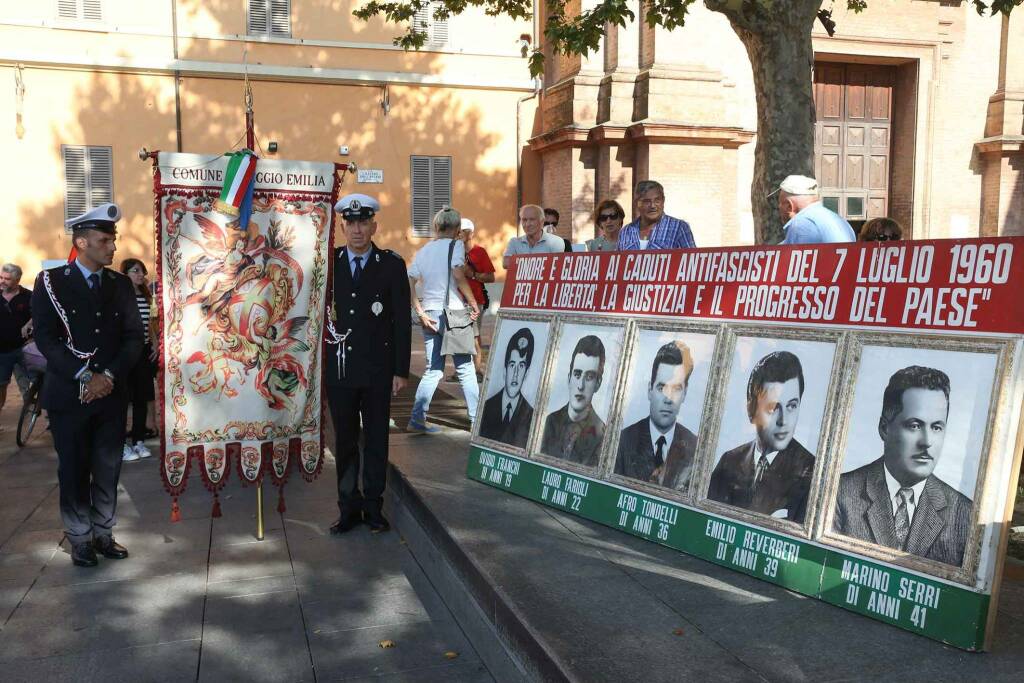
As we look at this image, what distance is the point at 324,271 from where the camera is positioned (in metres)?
6.10

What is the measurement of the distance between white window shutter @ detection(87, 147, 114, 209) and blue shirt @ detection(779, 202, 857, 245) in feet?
57.5

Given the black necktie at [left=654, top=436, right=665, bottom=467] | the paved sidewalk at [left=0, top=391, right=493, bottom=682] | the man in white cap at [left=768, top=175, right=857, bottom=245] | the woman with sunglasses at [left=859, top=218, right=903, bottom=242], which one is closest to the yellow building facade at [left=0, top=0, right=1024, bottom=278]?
the woman with sunglasses at [left=859, top=218, right=903, bottom=242]

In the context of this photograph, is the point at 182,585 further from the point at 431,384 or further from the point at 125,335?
the point at 431,384

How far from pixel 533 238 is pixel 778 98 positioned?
2.56m

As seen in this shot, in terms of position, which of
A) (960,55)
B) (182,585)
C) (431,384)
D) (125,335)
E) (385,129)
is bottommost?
(182,585)

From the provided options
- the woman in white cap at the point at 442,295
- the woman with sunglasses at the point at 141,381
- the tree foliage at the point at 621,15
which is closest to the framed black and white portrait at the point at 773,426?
the woman in white cap at the point at 442,295

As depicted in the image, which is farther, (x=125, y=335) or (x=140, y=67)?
(x=140, y=67)

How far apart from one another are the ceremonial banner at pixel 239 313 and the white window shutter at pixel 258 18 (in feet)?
54.0

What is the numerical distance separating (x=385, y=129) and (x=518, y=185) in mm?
3274

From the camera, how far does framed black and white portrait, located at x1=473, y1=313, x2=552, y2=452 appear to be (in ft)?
20.2

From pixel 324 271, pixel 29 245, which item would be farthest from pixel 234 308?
pixel 29 245

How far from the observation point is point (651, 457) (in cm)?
518

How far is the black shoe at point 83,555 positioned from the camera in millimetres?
5648

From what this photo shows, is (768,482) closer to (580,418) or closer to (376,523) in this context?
(580,418)
